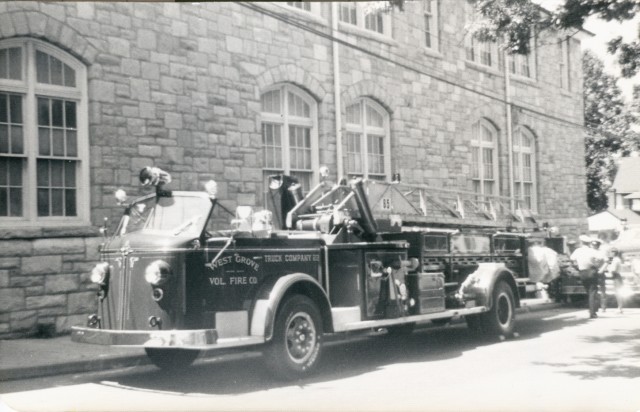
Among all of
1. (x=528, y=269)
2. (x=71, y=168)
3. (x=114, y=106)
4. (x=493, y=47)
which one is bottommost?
(x=528, y=269)

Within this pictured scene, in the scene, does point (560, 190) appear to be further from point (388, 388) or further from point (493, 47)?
point (388, 388)

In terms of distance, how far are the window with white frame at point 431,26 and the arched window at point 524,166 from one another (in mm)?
5120

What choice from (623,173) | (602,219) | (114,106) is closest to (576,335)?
(114,106)

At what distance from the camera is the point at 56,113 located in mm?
11984

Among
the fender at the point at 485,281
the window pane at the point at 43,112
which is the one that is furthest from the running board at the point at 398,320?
the window pane at the point at 43,112

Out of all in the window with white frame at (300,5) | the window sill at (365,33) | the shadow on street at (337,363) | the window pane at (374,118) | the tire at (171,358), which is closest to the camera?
the shadow on street at (337,363)

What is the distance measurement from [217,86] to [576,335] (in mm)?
7973

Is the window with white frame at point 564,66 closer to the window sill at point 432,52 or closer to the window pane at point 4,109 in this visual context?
the window sill at point 432,52

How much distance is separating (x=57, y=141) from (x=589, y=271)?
10586 millimetres

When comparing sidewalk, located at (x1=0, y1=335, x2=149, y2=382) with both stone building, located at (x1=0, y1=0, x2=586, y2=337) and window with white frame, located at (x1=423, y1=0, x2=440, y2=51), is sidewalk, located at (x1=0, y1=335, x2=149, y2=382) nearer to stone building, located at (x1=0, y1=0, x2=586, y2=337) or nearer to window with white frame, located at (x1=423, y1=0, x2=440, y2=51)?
stone building, located at (x1=0, y1=0, x2=586, y2=337)

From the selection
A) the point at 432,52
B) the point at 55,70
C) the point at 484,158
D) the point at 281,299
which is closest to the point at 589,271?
the point at 432,52

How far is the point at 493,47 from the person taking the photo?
22.8 metres

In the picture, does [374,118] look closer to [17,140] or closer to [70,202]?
[70,202]

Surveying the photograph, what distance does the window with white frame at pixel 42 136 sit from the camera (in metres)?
11.4
